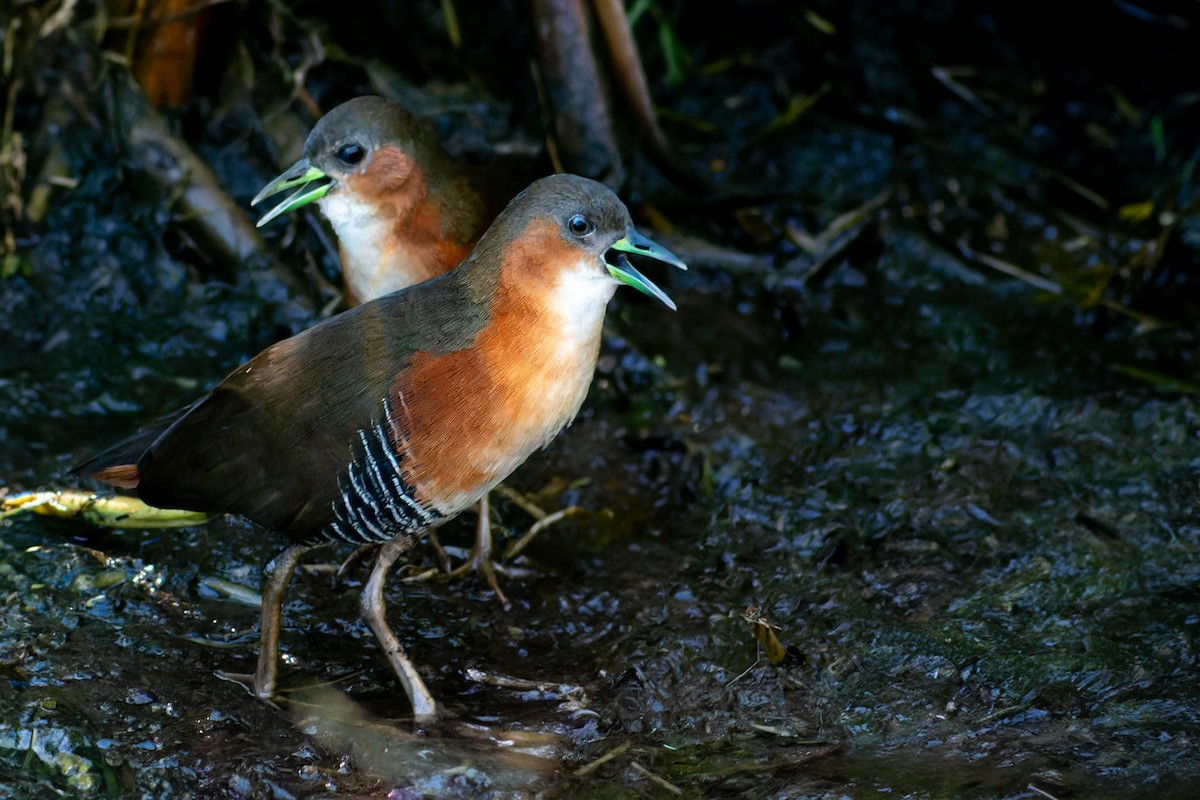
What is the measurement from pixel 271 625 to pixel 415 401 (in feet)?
2.35

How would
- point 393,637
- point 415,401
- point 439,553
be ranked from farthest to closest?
point 439,553 < point 393,637 < point 415,401

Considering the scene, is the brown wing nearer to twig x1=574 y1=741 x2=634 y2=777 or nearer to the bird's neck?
the bird's neck

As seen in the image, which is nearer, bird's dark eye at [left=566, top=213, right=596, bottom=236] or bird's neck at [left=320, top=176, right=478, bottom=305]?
bird's dark eye at [left=566, top=213, right=596, bottom=236]

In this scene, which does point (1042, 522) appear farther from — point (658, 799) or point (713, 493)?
point (658, 799)

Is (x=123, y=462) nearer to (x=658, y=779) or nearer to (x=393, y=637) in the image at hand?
(x=393, y=637)

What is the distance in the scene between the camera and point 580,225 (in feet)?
11.0

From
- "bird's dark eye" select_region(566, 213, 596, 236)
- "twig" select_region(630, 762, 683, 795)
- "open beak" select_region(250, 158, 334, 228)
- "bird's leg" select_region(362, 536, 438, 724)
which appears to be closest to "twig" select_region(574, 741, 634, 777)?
"twig" select_region(630, 762, 683, 795)

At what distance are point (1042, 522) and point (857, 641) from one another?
0.82m

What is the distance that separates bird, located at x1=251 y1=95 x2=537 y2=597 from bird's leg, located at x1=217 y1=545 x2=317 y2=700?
2.22 ft

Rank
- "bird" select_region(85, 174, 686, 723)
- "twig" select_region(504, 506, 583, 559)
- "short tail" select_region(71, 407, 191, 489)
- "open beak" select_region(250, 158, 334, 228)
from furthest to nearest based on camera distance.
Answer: "twig" select_region(504, 506, 583, 559) → "open beak" select_region(250, 158, 334, 228) → "short tail" select_region(71, 407, 191, 489) → "bird" select_region(85, 174, 686, 723)

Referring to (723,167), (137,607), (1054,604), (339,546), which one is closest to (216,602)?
(137,607)

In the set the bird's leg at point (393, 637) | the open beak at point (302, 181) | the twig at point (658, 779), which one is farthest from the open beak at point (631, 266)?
the twig at point (658, 779)

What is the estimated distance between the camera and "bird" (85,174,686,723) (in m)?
3.30

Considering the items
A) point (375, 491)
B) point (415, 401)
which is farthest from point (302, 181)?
point (375, 491)
